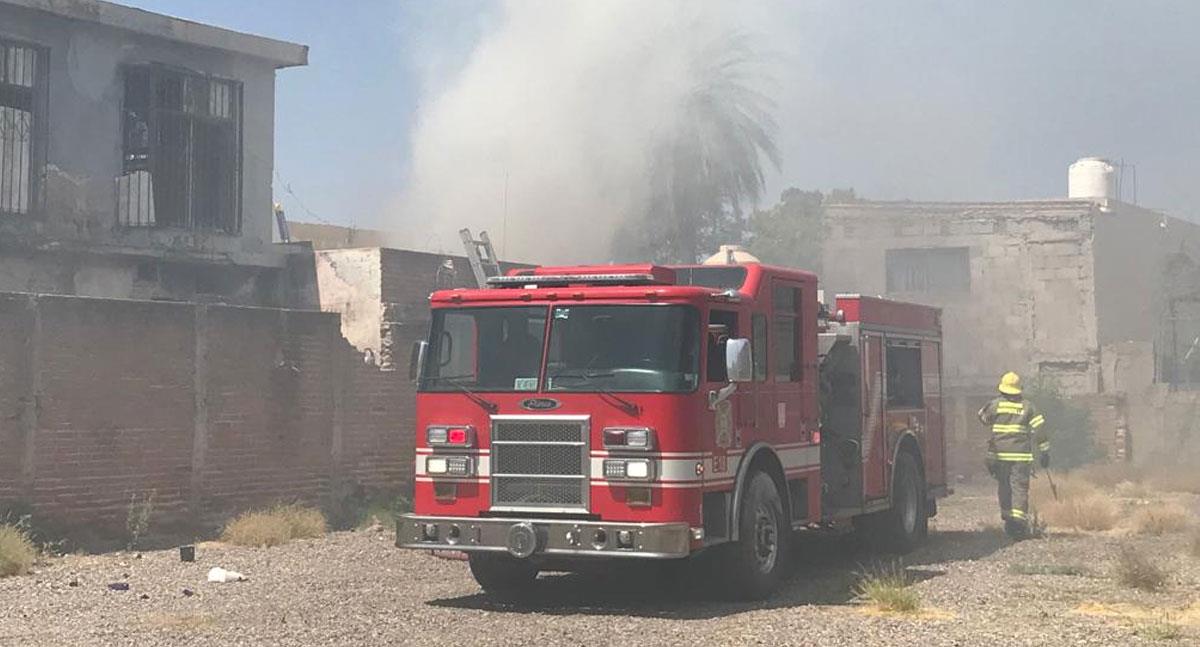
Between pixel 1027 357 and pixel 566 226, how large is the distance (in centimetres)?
1189

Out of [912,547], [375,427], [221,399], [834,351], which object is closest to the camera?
[834,351]

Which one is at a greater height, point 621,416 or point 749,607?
point 621,416

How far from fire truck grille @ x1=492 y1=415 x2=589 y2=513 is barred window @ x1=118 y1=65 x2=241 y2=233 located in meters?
11.8

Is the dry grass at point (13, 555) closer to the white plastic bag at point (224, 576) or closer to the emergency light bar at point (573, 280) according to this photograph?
the white plastic bag at point (224, 576)

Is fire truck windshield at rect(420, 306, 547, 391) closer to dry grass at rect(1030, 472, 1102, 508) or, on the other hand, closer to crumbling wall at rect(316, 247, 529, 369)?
crumbling wall at rect(316, 247, 529, 369)

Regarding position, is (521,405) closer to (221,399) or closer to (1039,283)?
(221,399)

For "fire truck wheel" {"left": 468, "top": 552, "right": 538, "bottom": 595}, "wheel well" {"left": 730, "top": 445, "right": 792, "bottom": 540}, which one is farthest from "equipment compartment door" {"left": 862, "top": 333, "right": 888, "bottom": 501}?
"fire truck wheel" {"left": 468, "top": 552, "right": 538, "bottom": 595}

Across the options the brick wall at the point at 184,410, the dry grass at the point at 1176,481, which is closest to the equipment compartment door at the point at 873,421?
the brick wall at the point at 184,410

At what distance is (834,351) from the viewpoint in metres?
12.2

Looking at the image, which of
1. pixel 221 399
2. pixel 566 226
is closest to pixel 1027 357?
pixel 566 226

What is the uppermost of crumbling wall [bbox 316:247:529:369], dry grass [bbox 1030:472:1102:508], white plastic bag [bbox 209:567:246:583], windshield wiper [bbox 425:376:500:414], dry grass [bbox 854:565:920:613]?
crumbling wall [bbox 316:247:529:369]

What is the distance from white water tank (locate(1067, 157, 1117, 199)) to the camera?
3628cm

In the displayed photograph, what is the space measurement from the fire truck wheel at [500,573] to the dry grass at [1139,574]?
14.9ft

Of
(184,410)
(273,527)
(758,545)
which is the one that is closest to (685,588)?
(758,545)
